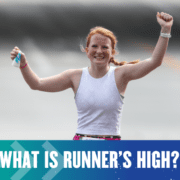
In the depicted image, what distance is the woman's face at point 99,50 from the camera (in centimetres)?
351

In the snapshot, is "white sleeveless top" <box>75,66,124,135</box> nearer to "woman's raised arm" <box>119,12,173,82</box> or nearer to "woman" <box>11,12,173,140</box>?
"woman" <box>11,12,173,140</box>

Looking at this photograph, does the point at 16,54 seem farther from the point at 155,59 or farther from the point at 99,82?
the point at 155,59

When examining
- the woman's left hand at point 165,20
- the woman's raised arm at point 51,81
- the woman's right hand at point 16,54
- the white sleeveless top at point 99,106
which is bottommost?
the white sleeveless top at point 99,106

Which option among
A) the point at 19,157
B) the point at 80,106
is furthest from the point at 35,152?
the point at 80,106

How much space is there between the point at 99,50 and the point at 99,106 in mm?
601

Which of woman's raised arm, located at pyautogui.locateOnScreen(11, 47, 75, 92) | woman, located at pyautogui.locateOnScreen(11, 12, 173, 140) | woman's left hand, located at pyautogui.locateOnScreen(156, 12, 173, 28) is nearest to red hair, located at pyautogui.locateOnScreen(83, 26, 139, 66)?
woman, located at pyautogui.locateOnScreen(11, 12, 173, 140)

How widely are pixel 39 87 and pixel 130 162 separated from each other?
1.31 m

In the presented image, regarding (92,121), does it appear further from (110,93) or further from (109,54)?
(109,54)

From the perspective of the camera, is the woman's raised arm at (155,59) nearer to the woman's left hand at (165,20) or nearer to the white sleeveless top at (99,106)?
the woman's left hand at (165,20)

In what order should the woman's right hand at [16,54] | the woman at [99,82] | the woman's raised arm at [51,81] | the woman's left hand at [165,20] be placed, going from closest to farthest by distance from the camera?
the woman's left hand at [165,20] < the woman at [99,82] < the woman's right hand at [16,54] < the woman's raised arm at [51,81]

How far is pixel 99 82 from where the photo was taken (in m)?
3.50

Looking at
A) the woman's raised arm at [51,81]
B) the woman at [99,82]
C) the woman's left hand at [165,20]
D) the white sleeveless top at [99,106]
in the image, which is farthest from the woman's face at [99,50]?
the woman's left hand at [165,20]

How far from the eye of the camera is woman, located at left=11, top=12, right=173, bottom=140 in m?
3.36

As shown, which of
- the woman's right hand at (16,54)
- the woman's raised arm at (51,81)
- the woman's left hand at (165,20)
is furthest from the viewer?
the woman's raised arm at (51,81)
